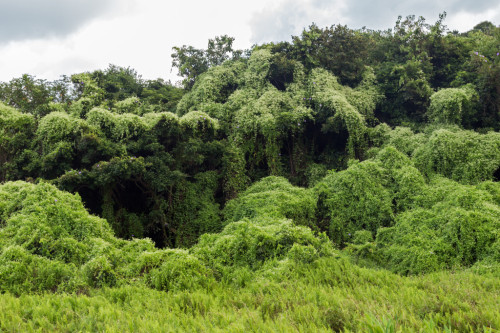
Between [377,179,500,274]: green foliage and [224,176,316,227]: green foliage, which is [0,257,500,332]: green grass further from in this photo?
[224,176,316,227]: green foliage

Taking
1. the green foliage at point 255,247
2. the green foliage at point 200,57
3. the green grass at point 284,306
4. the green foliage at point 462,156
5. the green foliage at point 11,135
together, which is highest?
the green foliage at point 200,57

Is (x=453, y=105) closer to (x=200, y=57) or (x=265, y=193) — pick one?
(x=265, y=193)

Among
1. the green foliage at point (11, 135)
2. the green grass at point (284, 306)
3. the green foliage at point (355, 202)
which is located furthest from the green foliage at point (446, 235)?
the green foliage at point (11, 135)

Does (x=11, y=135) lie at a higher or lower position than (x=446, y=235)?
Result: higher

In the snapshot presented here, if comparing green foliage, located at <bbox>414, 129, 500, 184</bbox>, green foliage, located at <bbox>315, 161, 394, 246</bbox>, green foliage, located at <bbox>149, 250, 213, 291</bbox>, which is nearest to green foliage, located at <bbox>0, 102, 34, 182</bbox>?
green foliage, located at <bbox>149, 250, 213, 291</bbox>

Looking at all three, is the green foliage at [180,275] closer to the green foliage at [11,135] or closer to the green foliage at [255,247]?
the green foliage at [255,247]

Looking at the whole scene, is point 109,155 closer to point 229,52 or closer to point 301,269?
point 301,269

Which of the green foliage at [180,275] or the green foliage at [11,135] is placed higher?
the green foliage at [11,135]

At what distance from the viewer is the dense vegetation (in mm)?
3875

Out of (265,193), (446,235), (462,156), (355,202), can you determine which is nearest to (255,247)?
(265,193)

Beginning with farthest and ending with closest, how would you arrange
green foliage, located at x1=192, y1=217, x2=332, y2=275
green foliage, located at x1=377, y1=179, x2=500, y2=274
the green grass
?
green foliage, located at x1=377, y1=179, x2=500, y2=274 < green foliage, located at x1=192, y1=217, x2=332, y2=275 < the green grass

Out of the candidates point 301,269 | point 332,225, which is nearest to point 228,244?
point 301,269

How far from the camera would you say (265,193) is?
344 inches

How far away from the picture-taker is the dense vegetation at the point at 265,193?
12.7ft
